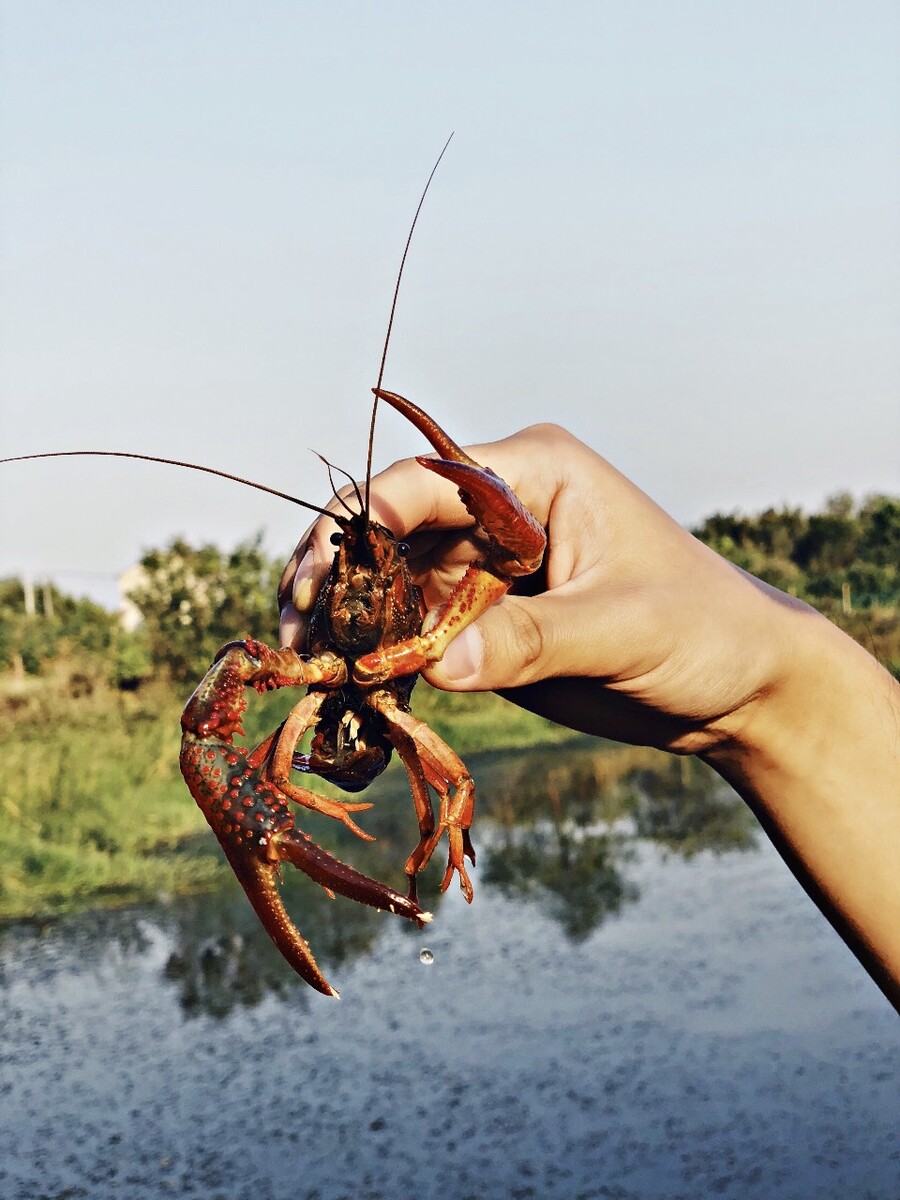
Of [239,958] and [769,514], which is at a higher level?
[769,514]

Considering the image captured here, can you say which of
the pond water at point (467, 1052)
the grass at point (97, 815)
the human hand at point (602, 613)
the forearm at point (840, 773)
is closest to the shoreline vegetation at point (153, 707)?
the grass at point (97, 815)

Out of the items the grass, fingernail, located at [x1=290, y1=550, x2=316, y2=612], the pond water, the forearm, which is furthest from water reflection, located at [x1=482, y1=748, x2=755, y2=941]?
fingernail, located at [x1=290, y1=550, x2=316, y2=612]

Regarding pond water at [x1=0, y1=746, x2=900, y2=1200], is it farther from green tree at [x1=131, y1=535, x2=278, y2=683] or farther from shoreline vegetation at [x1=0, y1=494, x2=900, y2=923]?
green tree at [x1=131, y1=535, x2=278, y2=683]

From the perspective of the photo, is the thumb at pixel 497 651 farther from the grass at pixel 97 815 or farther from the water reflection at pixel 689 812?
the water reflection at pixel 689 812

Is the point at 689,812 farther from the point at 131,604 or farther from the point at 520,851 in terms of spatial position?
the point at 131,604

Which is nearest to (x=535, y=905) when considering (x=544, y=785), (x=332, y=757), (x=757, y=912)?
(x=757, y=912)

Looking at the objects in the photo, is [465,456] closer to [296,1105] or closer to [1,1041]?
[296,1105]

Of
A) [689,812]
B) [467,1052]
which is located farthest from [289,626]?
[689,812]
